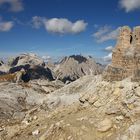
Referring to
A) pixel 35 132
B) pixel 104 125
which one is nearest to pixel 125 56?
pixel 104 125

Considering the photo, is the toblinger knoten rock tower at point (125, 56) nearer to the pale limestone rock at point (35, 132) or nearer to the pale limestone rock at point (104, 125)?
the pale limestone rock at point (104, 125)

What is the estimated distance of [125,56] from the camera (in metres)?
37.0

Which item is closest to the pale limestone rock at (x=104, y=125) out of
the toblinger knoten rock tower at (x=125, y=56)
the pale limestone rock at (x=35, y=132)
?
the pale limestone rock at (x=35, y=132)

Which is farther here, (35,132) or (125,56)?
(125,56)

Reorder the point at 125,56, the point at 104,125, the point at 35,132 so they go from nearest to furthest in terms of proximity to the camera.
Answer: the point at 104,125 < the point at 35,132 < the point at 125,56

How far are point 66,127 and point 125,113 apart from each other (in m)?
6.28

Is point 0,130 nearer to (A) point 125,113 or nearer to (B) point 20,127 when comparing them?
(B) point 20,127

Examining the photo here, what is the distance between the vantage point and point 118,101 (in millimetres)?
31672

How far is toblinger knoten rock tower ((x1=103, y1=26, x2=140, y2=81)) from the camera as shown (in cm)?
3566

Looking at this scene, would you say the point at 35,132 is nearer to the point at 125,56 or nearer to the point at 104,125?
the point at 104,125

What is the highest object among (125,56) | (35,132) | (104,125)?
(125,56)

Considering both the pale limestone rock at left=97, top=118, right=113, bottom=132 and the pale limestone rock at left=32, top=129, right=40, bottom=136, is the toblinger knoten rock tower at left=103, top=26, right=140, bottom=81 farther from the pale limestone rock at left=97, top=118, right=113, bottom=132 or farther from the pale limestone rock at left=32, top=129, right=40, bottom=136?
the pale limestone rock at left=32, top=129, right=40, bottom=136

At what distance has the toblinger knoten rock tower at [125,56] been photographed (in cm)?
3566

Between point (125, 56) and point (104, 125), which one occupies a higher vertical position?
point (125, 56)
